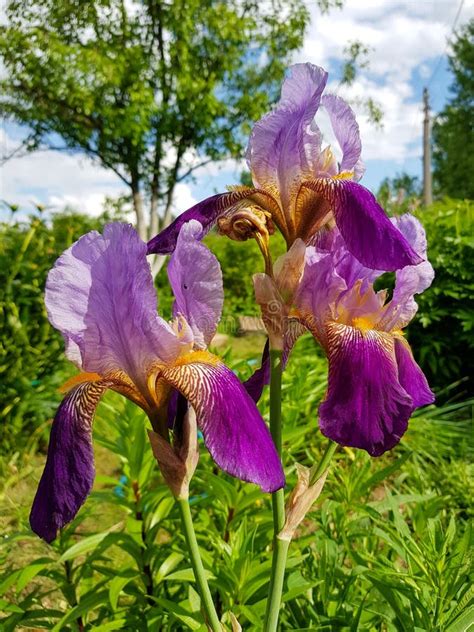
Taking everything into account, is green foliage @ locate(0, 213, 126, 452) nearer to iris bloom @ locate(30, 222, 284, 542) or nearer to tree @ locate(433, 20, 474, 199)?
iris bloom @ locate(30, 222, 284, 542)

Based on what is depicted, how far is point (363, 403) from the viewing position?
34.4 inches

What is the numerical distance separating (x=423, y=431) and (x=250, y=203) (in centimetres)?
340

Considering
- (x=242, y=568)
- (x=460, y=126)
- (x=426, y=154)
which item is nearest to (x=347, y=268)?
(x=242, y=568)

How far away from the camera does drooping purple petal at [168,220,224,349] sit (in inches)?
35.0

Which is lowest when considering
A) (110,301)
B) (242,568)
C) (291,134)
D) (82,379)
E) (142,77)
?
(242,568)

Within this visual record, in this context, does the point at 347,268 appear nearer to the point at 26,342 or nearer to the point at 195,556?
the point at 195,556

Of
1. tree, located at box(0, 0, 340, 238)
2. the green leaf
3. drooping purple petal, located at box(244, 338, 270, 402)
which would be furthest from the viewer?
tree, located at box(0, 0, 340, 238)

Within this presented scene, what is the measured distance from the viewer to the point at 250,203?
108 cm

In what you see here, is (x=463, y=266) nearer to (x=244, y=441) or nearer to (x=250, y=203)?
(x=250, y=203)

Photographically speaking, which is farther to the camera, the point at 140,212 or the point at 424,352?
the point at 140,212

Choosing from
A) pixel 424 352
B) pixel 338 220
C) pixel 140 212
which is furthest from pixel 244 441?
pixel 140 212

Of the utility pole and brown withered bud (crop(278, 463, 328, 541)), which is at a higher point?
the utility pole

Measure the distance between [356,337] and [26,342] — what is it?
3.58m

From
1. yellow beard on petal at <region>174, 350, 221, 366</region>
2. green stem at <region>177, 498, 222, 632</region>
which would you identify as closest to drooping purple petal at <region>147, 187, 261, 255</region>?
yellow beard on petal at <region>174, 350, 221, 366</region>
